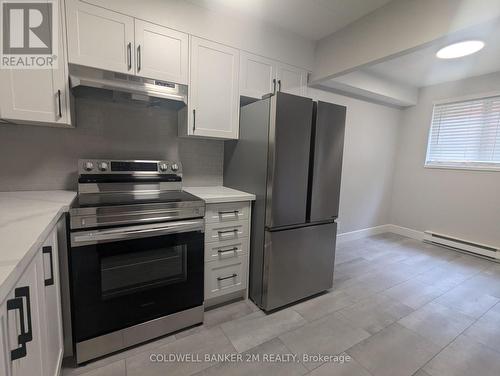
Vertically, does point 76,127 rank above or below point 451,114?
below

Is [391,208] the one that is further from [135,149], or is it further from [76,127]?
[76,127]

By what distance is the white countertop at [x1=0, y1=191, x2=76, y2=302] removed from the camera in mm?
642

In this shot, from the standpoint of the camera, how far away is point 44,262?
3.51 feet

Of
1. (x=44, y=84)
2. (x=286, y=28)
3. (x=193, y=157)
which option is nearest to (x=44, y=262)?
(x=44, y=84)

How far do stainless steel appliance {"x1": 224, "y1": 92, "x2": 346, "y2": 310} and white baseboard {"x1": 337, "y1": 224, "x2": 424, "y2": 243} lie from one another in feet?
5.57

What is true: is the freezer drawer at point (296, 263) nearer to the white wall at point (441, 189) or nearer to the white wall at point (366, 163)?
the white wall at point (366, 163)

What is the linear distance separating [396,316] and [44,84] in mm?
3124

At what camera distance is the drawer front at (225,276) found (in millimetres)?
1888

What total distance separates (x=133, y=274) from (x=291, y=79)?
7.49 ft

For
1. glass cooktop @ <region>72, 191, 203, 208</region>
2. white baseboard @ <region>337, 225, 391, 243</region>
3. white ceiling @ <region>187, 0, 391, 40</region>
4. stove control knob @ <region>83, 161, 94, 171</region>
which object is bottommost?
white baseboard @ <region>337, 225, 391, 243</region>

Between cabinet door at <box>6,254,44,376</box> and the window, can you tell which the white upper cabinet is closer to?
cabinet door at <box>6,254,44,376</box>

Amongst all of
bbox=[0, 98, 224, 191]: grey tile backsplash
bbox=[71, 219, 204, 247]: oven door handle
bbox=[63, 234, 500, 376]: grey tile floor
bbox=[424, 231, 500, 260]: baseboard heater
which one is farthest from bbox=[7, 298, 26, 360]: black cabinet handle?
bbox=[424, 231, 500, 260]: baseboard heater

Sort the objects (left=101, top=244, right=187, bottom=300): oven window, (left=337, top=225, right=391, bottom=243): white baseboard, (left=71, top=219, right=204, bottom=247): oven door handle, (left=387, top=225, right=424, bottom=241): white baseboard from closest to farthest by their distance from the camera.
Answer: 1. (left=71, top=219, right=204, bottom=247): oven door handle
2. (left=101, top=244, right=187, bottom=300): oven window
3. (left=337, top=225, right=391, bottom=243): white baseboard
4. (left=387, top=225, right=424, bottom=241): white baseboard

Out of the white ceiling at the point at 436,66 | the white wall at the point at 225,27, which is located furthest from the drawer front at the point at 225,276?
the white ceiling at the point at 436,66
